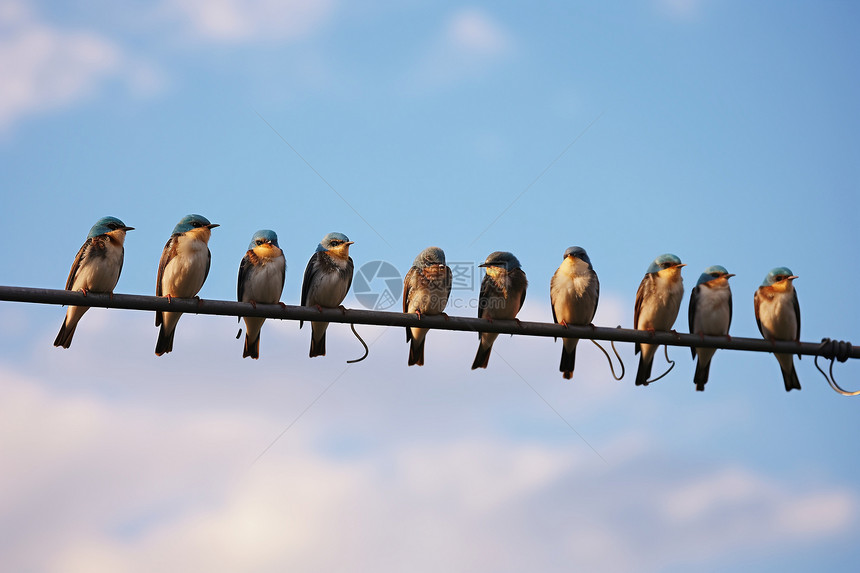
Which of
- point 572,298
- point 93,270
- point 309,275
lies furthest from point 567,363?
point 93,270

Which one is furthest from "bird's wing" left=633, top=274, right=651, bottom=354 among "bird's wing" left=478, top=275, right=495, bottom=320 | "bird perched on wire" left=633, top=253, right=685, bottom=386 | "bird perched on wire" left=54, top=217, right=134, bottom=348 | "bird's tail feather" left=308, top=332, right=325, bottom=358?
"bird perched on wire" left=54, top=217, right=134, bottom=348

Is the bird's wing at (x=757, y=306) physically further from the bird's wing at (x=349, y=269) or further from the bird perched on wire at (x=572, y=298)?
the bird's wing at (x=349, y=269)

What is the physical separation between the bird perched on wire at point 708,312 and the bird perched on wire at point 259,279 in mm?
4880

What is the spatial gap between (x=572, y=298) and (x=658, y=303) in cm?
110

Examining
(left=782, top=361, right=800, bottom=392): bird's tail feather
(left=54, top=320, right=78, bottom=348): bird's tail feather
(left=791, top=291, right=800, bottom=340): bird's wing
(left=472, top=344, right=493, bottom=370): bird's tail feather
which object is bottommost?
(left=54, top=320, right=78, bottom=348): bird's tail feather

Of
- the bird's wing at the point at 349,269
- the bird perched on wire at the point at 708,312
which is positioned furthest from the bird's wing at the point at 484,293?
the bird perched on wire at the point at 708,312

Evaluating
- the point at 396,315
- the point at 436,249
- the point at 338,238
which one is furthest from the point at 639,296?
the point at 396,315

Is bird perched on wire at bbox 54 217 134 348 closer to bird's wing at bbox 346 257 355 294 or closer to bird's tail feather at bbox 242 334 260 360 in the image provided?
bird's tail feather at bbox 242 334 260 360

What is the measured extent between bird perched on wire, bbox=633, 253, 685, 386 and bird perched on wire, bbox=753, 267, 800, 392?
104 cm

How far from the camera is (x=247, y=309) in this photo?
684cm

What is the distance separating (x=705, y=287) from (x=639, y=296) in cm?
77

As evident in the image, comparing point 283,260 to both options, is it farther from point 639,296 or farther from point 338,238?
point 639,296

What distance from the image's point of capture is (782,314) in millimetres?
10102

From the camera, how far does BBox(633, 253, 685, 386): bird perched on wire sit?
32.8 ft
